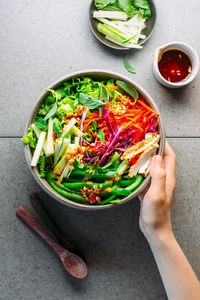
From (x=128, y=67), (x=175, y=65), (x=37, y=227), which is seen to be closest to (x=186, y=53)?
(x=175, y=65)

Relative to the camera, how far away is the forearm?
1.45m

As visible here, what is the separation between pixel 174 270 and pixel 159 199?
0.83ft

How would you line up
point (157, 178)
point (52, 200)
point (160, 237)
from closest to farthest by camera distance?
point (157, 178) → point (160, 237) → point (52, 200)

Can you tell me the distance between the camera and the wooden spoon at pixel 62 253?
153cm

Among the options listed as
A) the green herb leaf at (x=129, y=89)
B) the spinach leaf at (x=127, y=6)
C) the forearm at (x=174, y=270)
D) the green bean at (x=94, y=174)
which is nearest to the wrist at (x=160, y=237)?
the forearm at (x=174, y=270)

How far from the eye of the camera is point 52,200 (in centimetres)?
157

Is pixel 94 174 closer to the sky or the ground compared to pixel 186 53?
closer to the ground

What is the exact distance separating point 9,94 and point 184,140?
619 millimetres

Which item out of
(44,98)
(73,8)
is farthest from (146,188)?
(73,8)

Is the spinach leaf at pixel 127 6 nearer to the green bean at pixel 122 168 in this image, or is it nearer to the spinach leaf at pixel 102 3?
the spinach leaf at pixel 102 3

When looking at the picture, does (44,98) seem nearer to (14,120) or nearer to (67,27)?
(14,120)

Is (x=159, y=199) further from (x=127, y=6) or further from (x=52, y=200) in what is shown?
(x=127, y=6)

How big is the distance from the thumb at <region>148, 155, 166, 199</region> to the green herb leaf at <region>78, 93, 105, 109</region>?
0.23m

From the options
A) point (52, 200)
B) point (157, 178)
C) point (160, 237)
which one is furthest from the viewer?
point (52, 200)
